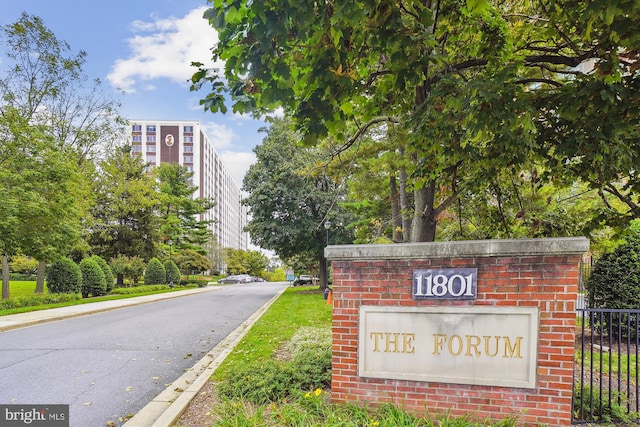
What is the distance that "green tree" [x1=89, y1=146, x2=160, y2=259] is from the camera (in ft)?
99.3

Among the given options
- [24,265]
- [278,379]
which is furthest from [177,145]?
[278,379]

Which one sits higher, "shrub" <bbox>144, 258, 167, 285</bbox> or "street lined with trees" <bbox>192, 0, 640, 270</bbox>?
"street lined with trees" <bbox>192, 0, 640, 270</bbox>

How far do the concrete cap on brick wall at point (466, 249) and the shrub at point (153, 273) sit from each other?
1302 inches

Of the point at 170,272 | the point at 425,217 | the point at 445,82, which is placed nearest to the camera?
the point at 445,82

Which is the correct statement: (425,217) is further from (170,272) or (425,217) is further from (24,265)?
Answer: (24,265)

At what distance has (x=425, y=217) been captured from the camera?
5.91 m

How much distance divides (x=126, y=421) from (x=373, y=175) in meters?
9.28

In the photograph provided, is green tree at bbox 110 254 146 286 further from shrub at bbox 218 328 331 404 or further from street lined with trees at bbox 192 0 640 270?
street lined with trees at bbox 192 0 640 270

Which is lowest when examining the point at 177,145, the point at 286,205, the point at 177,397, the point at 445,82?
the point at 177,397

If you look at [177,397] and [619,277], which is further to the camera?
[619,277]

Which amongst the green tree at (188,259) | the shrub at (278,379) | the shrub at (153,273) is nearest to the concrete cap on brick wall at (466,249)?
the shrub at (278,379)

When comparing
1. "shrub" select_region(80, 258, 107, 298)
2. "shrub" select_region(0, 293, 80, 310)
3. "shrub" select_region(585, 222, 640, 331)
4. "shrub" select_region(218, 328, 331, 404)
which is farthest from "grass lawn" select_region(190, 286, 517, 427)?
"shrub" select_region(80, 258, 107, 298)

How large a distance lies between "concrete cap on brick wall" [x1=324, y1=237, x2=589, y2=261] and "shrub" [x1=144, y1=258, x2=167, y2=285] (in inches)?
1302

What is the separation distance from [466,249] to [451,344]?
3.25 ft
